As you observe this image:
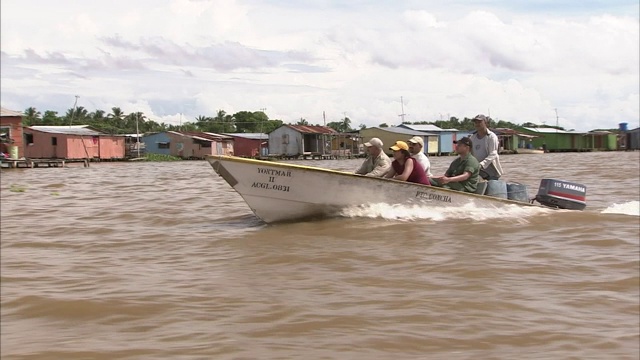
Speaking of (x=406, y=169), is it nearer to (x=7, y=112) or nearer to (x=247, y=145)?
(x=7, y=112)

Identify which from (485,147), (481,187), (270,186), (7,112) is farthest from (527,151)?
(270,186)

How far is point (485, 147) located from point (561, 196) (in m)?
1.49

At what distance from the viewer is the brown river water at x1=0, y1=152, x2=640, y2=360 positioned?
421 cm

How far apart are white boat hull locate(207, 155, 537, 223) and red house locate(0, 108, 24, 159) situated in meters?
29.0

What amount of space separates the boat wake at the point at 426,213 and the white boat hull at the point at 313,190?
7 cm

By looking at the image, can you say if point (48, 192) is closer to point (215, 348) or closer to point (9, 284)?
point (9, 284)

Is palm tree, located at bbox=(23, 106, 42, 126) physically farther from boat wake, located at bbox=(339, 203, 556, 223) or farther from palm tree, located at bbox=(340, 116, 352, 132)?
boat wake, located at bbox=(339, 203, 556, 223)

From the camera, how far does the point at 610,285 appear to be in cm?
567

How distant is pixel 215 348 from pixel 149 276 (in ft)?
7.51

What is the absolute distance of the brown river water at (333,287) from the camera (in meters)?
4.21

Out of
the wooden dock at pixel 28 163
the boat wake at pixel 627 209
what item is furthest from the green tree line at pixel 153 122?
the boat wake at pixel 627 209

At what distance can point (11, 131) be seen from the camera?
1372 inches

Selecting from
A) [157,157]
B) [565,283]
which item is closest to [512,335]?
[565,283]

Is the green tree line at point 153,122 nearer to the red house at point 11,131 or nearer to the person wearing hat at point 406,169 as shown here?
the red house at point 11,131
